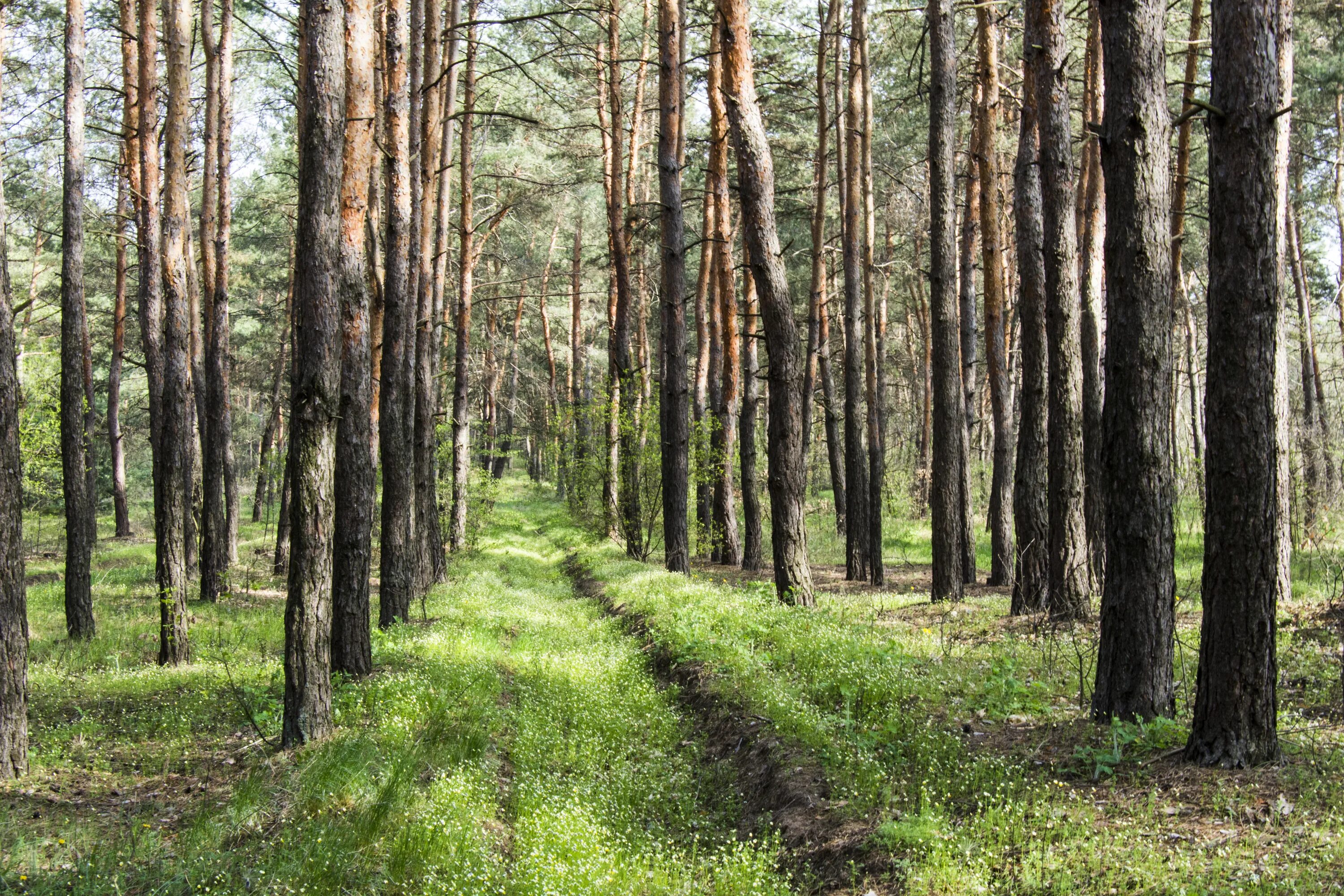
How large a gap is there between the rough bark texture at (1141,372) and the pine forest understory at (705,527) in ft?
0.09

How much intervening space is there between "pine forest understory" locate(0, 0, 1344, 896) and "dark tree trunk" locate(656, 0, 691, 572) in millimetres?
88

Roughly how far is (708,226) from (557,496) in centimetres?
2472

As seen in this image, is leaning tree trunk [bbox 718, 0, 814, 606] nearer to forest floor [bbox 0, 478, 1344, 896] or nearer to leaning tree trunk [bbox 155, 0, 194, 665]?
forest floor [bbox 0, 478, 1344, 896]

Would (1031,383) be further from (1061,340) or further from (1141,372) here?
(1141,372)

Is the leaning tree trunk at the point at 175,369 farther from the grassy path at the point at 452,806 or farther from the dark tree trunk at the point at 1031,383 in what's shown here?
the dark tree trunk at the point at 1031,383

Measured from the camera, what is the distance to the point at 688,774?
6.60 metres

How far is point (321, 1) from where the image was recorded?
6539 millimetres

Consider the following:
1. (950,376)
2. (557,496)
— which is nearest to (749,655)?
(950,376)

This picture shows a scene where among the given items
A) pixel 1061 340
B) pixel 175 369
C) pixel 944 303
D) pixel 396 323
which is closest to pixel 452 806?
pixel 396 323

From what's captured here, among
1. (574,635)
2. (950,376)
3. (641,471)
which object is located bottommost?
(574,635)

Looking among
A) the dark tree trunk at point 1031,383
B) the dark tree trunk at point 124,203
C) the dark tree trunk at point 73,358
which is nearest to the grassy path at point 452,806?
the dark tree trunk at point 73,358

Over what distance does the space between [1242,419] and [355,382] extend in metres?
7.07

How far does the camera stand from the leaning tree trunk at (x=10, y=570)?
595cm

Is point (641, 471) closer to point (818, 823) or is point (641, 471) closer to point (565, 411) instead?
point (565, 411)
